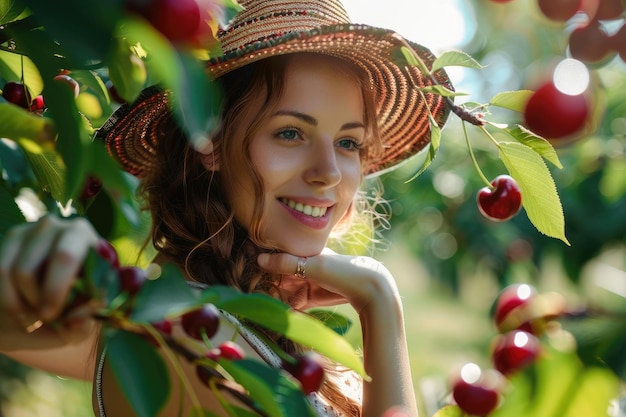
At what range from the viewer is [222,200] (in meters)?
1.54

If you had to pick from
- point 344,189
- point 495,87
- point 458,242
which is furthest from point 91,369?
point 495,87

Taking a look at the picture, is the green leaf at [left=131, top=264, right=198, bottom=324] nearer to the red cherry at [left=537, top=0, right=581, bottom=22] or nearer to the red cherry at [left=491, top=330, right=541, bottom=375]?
the red cherry at [left=491, top=330, right=541, bottom=375]

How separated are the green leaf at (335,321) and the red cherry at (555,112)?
0.92 meters

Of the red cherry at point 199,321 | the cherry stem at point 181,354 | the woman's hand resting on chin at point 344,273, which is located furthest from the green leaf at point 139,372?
the woman's hand resting on chin at point 344,273

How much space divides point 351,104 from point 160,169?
0.43m

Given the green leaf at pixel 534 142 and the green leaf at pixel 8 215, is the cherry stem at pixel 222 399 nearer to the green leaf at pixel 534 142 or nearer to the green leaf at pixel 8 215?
the green leaf at pixel 8 215

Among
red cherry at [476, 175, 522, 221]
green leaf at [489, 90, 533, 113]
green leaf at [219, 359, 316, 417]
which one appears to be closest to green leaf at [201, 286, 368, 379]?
green leaf at [219, 359, 316, 417]

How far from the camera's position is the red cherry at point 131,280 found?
1.84 ft

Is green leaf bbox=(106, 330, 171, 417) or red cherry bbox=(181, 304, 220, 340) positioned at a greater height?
green leaf bbox=(106, 330, 171, 417)

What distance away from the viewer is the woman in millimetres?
1278

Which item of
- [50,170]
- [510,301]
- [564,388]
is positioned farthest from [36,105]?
[564,388]

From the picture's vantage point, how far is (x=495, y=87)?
5.26 meters

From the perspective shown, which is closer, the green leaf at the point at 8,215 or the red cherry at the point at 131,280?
the red cherry at the point at 131,280

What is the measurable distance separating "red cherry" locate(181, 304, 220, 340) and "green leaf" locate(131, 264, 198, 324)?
154mm
